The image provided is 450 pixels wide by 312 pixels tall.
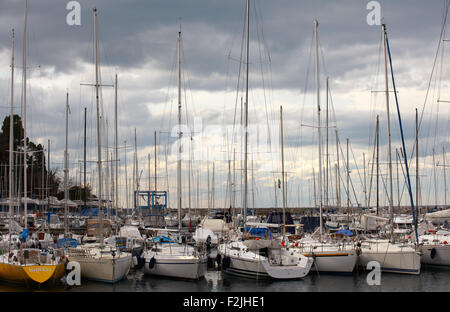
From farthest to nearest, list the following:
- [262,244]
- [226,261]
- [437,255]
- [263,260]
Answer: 1. [437,255]
2. [262,244]
3. [226,261]
4. [263,260]

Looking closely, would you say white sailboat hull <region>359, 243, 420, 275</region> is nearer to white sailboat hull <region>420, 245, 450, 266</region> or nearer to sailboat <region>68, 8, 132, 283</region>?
white sailboat hull <region>420, 245, 450, 266</region>

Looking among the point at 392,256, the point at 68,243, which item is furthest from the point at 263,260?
the point at 68,243

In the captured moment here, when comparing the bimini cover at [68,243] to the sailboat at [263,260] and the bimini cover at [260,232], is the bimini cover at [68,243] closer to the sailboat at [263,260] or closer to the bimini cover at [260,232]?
the sailboat at [263,260]

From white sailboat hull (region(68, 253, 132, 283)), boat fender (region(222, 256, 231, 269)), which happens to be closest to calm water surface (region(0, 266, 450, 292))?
white sailboat hull (region(68, 253, 132, 283))

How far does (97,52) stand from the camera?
31.7m

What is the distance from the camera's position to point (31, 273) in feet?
84.2

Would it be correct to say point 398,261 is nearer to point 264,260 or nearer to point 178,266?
point 264,260

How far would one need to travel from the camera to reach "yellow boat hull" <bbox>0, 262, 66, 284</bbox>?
25.7 metres

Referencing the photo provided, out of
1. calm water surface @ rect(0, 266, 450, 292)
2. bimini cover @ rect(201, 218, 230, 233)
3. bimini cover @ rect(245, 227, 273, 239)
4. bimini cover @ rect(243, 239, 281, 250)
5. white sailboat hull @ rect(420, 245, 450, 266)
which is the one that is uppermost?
bimini cover @ rect(245, 227, 273, 239)

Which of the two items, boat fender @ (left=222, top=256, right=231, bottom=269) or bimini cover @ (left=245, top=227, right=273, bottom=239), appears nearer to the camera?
boat fender @ (left=222, top=256, right=231, bottom=269)

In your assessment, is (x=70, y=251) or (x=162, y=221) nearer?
(x=70, y=251)
